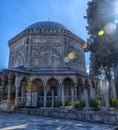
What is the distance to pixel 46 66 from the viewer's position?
20359 millimetres

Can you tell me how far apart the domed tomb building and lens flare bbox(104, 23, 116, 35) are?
8313 mm

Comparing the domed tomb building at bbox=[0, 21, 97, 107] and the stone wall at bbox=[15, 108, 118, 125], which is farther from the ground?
the domed tomb building at bbox=[0, 21, 97, 107]

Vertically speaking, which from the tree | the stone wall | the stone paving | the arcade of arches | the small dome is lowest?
the stone paving

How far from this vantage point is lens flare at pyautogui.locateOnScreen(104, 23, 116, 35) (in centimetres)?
1022

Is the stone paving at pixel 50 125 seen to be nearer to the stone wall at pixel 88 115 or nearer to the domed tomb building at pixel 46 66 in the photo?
the stone wall at pixel 88 115

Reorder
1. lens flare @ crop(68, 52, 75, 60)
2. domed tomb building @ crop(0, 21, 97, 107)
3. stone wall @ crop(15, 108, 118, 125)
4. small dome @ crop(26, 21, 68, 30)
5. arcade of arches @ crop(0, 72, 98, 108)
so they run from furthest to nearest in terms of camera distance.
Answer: small dome @ crop(26, 21, 68, 30)
lens flare @ crop(68, 52, 75, 60)
domed tomb building @ crop(0, 21, 97, 107)
arcade of arches @ crop(0, 72, 98, 108)
stone wall @ crop(15, 108, 118, 125)

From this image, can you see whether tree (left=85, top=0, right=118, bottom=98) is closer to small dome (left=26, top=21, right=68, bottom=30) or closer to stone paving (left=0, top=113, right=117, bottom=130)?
stone paving (left=0, top=113, right=117, bottom=130)

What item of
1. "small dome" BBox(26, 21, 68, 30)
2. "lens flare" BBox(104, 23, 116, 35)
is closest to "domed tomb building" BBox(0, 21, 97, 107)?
"small dome" BBox(26, 21, 68, 30)

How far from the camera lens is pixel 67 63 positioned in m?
20.5

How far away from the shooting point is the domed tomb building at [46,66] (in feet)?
59.5

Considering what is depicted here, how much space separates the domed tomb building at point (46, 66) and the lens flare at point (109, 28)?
27.3 feet

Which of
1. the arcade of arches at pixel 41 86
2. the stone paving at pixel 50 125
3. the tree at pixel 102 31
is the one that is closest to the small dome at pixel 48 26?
the arcade of arches at pixel 41 86

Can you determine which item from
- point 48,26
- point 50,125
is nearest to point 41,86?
point 48,26

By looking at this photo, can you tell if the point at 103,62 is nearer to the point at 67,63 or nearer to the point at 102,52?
the point at 102,52
